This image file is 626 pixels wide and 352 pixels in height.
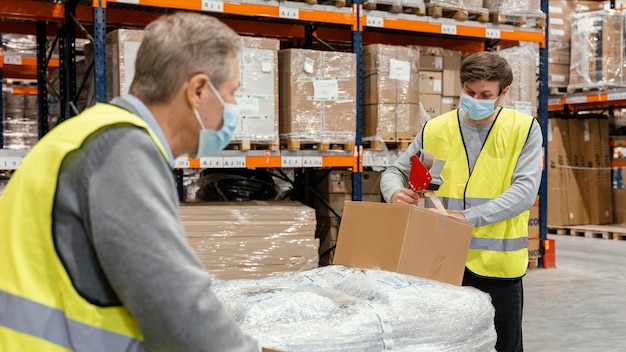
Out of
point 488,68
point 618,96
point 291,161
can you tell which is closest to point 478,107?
point 488,68

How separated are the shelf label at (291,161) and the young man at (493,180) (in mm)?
2676

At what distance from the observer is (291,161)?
6.07m

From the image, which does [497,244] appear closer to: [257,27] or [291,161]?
[291,161]

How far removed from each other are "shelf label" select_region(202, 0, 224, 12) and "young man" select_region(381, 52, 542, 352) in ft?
9.80

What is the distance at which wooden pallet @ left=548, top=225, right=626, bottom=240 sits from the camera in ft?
35.7

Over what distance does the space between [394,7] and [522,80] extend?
71.6 inches

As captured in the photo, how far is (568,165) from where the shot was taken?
11.1 metres

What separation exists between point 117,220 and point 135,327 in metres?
0.23

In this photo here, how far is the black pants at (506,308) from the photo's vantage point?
325cm

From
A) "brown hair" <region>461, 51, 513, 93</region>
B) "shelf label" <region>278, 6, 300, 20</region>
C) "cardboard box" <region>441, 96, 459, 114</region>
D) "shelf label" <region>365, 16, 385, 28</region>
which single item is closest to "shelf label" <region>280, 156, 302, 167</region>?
"shelf label" <region>278, 6, 300, 20</region>

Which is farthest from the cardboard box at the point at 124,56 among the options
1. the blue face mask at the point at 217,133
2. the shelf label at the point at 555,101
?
the shelf label at the point at 555,101

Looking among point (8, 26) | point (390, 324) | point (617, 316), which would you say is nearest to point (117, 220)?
point (390, 324)

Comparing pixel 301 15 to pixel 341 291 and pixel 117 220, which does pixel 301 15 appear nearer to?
pixel 341 291

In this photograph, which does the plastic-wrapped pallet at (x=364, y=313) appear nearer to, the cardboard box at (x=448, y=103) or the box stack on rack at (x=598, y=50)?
the cardboard box at (x=448, y=103)
